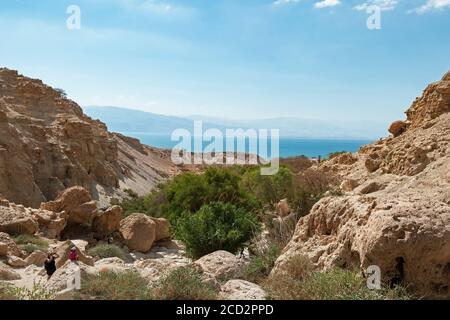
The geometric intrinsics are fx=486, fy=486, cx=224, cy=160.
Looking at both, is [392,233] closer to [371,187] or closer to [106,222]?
[371,187]

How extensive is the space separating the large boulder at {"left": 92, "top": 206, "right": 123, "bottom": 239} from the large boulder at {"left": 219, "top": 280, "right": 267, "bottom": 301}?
11898 millimetres

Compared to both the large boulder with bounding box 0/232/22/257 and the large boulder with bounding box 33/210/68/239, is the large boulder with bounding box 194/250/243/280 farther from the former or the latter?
the large boulder with bounding box 33/210/68/239

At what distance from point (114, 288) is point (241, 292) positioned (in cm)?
152

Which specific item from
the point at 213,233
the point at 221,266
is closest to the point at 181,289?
the point at 221,266

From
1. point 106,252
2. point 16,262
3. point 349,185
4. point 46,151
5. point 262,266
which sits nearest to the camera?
point 262,266

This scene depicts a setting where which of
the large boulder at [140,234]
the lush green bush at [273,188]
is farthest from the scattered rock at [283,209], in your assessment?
the large boulder at [140,234]

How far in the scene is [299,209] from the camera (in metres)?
14.1

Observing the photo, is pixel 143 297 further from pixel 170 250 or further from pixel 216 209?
pixel 170 250

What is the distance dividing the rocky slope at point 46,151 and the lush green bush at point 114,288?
66.2 feet

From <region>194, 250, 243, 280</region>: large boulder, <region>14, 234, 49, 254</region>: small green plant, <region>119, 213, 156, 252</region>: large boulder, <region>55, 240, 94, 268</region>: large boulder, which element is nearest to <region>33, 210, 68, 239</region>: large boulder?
<region>14, 234, 49, 254</region>: small green plant

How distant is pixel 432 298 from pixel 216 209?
8.37 meters

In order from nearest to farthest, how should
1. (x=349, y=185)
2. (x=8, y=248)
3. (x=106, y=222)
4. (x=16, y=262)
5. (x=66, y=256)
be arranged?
(x=66, y=256)
(x=16, y=262)
(x=8, y=248)
(x=349, y=185)
(x=106, y=222)

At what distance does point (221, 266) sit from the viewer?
796cm

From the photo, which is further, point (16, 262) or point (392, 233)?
point (16, 262)
